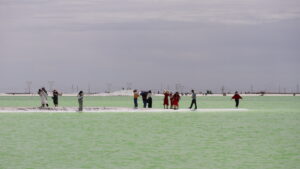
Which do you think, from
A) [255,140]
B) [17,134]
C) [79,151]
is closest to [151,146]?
[79,151]

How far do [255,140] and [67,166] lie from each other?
9705 mm

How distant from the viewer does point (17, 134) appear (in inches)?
1022

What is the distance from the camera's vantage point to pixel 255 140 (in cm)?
2370

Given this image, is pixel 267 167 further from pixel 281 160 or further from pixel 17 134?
pixel 17 134

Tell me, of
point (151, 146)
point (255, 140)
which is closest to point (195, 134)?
point (255, 140)

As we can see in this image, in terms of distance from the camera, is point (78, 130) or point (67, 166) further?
point (78, 130)

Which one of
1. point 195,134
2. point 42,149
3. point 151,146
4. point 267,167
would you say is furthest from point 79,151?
point 195,134

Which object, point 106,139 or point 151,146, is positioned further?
point 106,139

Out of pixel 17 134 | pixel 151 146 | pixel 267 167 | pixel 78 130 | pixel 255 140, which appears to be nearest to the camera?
pixel 267 167

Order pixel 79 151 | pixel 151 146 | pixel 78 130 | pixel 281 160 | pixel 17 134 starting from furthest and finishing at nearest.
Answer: pixel 78 130 → pixel 17 134 → pixel 151 146 → pixel 79 151 → pixel 281 160

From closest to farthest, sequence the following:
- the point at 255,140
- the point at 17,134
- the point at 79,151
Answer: the point at 79,151 → the point at 255,140 → the point at 17,134

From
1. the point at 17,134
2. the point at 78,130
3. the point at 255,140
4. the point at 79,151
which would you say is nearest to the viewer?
the point at 79,151

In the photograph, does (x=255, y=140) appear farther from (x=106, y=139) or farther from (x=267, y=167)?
(x=267, y=167)

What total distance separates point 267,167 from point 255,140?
742 cm
